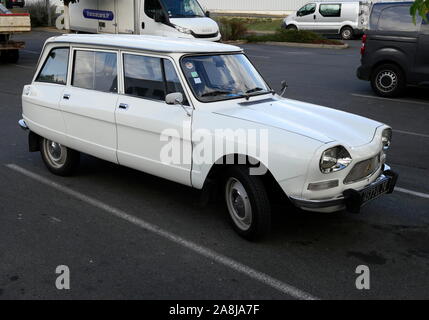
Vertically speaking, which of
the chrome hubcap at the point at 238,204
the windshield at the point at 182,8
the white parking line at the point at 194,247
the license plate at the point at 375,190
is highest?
the windshield at the point at 182,8

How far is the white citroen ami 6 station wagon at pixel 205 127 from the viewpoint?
14.8 feet

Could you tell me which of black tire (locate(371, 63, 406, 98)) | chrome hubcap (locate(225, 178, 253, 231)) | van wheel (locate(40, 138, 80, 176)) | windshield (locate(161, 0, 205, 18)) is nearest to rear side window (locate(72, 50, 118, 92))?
van wheel (locate(40, 138, 80, 176))

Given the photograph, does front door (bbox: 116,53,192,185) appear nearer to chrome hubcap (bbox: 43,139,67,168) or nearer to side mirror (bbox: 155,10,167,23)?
chrome hubcap (bbox: 43,139,67,168)

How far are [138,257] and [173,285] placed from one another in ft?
1.96

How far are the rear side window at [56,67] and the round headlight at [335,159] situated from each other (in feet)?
11.6

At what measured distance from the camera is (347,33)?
27781mm

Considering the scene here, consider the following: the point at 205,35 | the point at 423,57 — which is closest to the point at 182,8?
the point at 205,35

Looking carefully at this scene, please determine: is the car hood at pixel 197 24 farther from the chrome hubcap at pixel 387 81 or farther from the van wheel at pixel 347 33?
the van wheel at pixel 347 33

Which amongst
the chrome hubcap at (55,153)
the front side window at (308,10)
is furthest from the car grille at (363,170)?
the front side window at (308,10)

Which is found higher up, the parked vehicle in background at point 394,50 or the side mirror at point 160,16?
the side mirror at point 160,16

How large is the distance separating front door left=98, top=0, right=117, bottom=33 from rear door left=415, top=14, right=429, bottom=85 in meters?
10.9

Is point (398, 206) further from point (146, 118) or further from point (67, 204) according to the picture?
point (67, 204)

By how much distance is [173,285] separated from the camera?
411 cm

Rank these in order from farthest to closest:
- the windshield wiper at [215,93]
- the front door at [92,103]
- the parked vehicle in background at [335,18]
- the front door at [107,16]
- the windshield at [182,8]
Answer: the parked vehicle in background at [335,18], the front door at [107,16], the windshield at [182,8], the front door at [92,103], the windshield wiper at [215,93]
